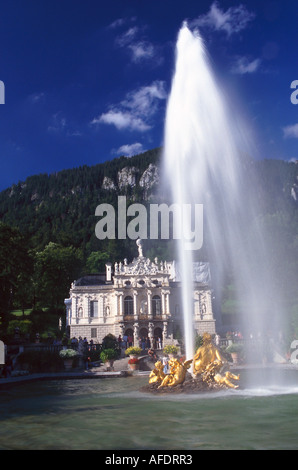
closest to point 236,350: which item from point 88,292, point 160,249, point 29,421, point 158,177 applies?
point 29,421

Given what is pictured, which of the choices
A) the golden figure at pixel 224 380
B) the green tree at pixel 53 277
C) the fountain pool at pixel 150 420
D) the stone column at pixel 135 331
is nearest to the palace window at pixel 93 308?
the stone column at pixel 135 331

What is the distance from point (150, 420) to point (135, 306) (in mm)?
43557

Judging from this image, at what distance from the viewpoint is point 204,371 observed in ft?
54.1

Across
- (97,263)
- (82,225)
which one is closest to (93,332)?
(97,263)

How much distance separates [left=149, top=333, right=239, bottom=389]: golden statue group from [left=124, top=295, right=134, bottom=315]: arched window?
38.2 m

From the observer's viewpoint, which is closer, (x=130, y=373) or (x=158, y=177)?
(x=130, y=373)

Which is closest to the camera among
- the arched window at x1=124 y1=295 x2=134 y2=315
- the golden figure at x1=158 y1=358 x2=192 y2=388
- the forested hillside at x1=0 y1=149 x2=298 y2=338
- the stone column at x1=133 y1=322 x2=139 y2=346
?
the golden figure at x1=158 y1=358 x2=192 y2=388

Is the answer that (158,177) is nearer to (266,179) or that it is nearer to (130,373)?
(266,179)

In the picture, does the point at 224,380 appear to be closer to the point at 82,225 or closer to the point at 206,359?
the point at 206,359

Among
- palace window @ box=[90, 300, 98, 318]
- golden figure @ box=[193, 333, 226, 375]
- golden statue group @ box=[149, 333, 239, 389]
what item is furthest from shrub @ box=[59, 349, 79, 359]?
palace window @ box=[90, 300, 98, 318]

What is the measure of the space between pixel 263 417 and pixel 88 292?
4609 centimetres

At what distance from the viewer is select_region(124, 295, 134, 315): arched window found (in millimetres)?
54906

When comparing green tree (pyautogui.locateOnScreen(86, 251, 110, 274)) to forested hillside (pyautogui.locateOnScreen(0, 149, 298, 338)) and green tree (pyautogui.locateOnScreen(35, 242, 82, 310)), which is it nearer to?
forested hillside (pyautogui.locateOnScreen(0, 149, 298, 338))

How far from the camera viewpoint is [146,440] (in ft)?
29.4
